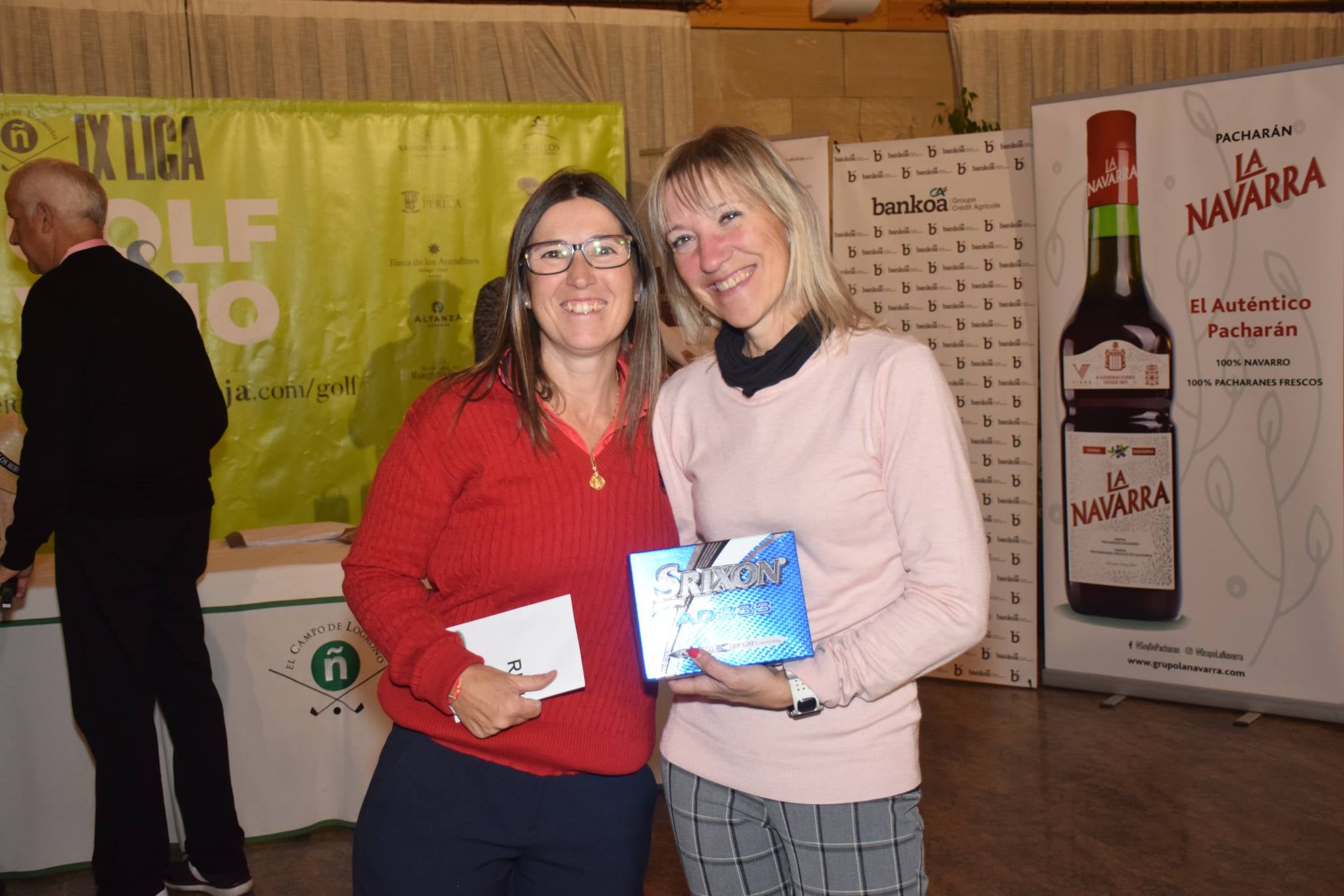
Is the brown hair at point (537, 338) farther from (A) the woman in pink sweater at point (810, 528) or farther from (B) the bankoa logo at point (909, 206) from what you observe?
(B) the bankoa logo at point (909, 206)

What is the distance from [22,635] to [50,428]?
30.1 inches

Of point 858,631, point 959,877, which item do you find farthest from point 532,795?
point 959,877

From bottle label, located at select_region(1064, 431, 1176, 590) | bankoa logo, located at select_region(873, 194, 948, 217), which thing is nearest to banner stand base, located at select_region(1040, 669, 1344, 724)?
bottle label, located at select_region(1064, 431, 1176, 590)

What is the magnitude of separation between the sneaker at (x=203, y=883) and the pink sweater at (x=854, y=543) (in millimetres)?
1979

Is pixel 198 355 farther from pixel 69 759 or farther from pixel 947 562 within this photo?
pixel 947 562

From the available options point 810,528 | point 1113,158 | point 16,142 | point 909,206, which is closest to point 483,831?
point 810,528

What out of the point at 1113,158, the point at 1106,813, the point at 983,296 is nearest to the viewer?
the point at 1106,813

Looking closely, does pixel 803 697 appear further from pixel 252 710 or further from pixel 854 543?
pixel 252 710

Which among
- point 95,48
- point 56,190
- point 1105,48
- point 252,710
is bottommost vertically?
point 252,710

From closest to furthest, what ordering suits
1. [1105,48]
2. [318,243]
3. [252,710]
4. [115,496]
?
[115,496] → [252,710] → [318,243] → [1105,48]

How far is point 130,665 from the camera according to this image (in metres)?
A: 2.68

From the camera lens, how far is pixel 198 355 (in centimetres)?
285

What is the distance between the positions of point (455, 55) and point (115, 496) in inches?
163

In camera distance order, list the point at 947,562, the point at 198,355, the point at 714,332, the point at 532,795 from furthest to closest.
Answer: the point at 198,355
the point at 714,332
the point at 532,795
the point at 947,562
